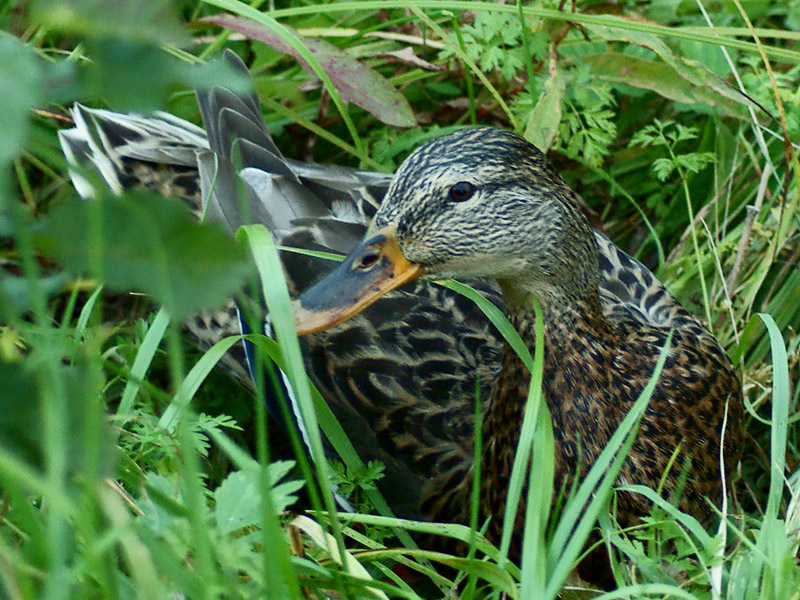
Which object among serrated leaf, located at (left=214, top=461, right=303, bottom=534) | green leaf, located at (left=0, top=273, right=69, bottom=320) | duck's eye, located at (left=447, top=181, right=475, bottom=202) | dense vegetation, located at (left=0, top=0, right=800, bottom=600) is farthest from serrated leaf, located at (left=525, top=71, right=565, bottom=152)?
green leaf, located at (left=0, top=273, right=69, bottom=320)

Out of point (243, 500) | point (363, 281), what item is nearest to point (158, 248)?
point (243, 500)

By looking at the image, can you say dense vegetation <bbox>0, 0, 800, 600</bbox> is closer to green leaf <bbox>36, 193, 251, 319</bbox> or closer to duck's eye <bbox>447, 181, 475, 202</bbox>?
green leaf <bbox>36, 193, 251, 319</bbox>

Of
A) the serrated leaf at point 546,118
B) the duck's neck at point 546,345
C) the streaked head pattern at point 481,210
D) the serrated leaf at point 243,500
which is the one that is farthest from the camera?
the serrated leaf at point 546,118

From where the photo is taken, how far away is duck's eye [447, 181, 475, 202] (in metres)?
1.52

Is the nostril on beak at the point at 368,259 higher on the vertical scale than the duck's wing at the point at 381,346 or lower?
higher

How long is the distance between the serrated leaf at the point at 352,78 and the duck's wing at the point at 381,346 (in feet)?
0.44

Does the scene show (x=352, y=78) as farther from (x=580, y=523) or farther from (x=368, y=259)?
(x=580, y=523)

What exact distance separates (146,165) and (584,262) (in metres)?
1.14

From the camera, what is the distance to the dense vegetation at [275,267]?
29.3 inches

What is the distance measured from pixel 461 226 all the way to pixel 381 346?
1.58 ft

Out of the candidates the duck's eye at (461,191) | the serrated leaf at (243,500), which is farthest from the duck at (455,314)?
the serrated leaf at (243,500)

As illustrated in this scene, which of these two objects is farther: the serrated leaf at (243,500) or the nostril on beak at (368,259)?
the nostril on beak at (368,259)

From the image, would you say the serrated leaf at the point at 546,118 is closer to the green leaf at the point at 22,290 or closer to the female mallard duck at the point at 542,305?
the female mallard duck at the point at 542,305

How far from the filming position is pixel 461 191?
5.01 ft
